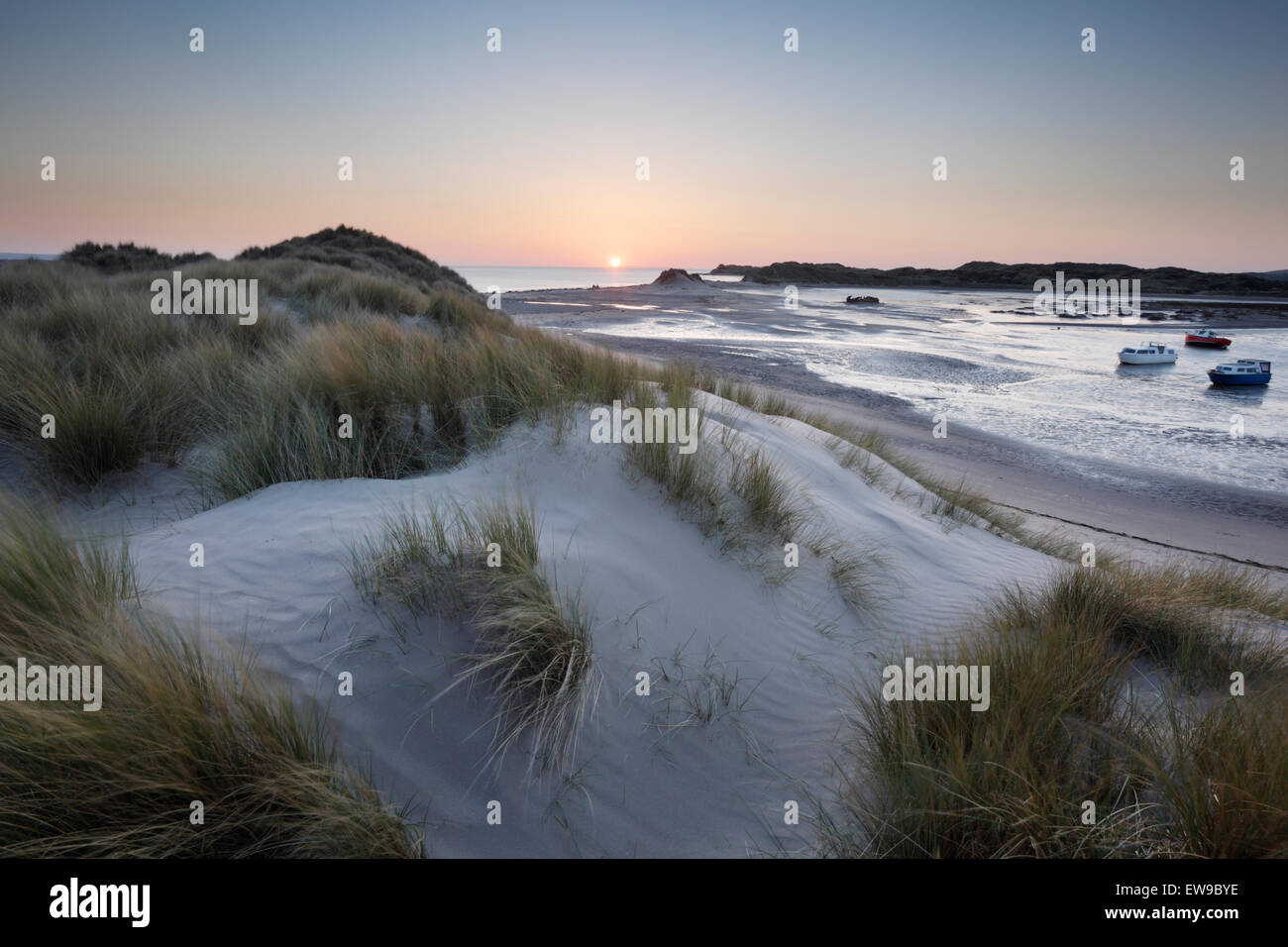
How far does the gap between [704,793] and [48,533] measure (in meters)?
3.02

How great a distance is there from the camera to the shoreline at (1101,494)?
8117 mm

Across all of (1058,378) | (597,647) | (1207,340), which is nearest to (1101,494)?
(597,647)

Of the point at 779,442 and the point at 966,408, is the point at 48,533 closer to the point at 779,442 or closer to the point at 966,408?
the point at 779,442

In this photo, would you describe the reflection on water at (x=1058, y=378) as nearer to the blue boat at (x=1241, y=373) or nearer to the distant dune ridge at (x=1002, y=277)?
the blue boat at (x=1241, y=373)

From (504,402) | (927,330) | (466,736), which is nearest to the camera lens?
(466,736)

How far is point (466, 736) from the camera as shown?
2322 mm


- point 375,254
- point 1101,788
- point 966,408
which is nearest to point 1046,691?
point 1101,788

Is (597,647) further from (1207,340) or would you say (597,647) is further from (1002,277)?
(1002,277)

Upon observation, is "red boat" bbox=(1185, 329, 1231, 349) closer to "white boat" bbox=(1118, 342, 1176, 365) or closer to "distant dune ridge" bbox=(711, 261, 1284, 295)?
"white boat" bbox=(1118, 342, 1176, 365)

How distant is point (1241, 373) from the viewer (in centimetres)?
1712

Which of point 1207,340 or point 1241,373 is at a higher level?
point 1207,340

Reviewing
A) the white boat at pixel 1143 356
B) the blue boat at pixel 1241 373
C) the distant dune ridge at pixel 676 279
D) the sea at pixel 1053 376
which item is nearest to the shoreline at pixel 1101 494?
the sea at pixel 1053 376

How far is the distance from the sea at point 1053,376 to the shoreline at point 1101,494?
592mm

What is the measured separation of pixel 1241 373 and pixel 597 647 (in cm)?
2278
